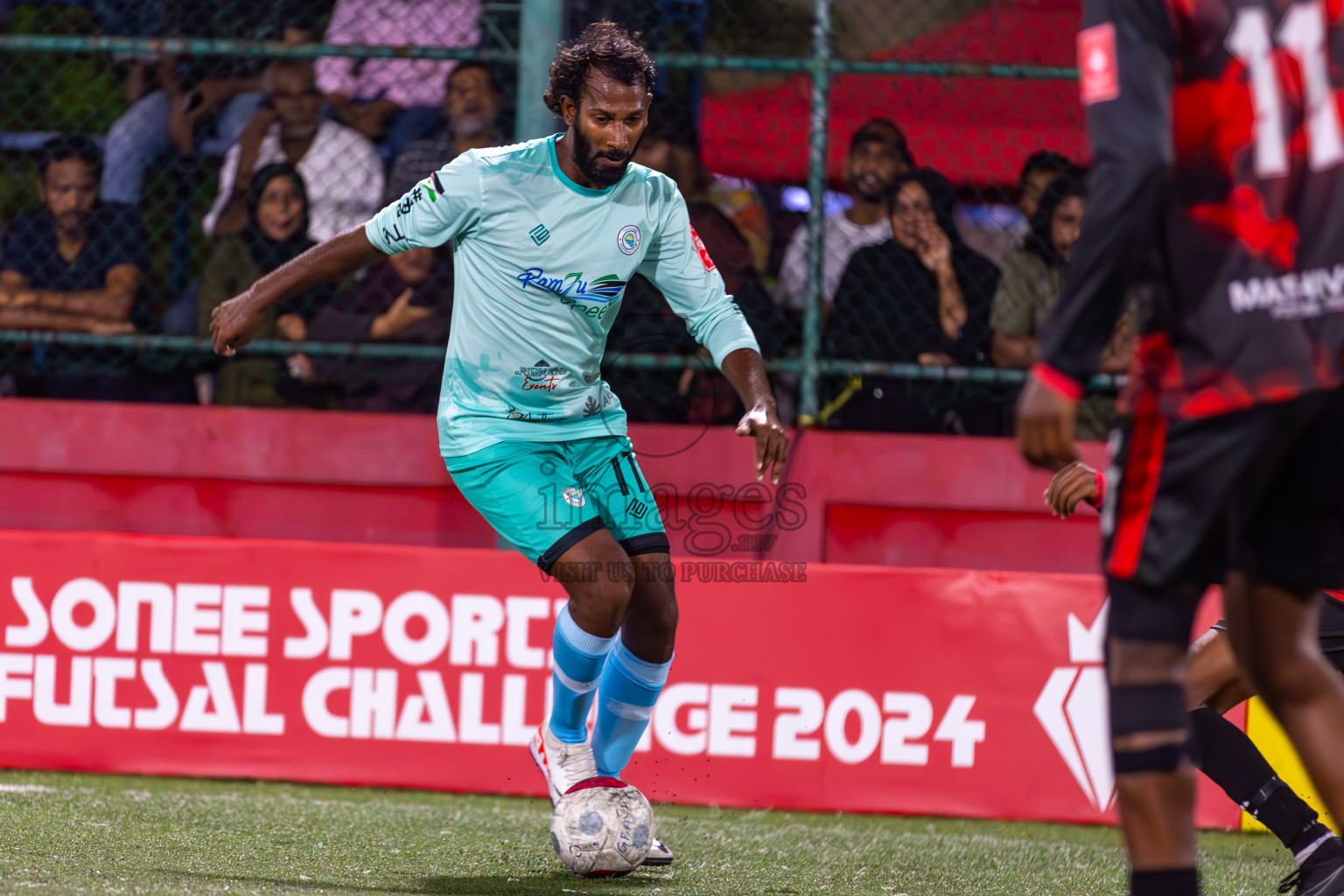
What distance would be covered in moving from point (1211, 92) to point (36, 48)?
15.7 ft

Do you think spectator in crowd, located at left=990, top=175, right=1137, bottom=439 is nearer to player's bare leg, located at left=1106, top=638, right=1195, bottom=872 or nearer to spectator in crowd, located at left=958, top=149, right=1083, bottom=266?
spectator in crowd, located at left=958, top=149, right=1083, bottom=266

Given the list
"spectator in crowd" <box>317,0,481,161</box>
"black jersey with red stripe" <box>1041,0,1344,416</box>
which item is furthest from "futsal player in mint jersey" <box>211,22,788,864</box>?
"spectator in crowd" <box>317,0,481,161</box>

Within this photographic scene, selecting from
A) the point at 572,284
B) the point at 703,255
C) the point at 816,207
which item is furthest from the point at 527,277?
the point at 816,207

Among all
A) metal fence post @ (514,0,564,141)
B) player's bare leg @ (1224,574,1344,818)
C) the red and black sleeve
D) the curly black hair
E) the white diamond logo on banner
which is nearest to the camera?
the red and black sleeve

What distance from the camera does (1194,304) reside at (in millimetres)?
2125

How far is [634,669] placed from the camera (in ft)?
12.9

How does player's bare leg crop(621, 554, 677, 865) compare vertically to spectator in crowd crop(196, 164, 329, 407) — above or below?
below

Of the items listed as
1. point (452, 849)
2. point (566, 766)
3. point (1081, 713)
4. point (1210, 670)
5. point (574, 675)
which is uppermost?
point (1210, 670)

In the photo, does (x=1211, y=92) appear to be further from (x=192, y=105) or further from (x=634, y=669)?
(x=192, y=105)

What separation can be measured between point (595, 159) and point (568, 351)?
1.68ft

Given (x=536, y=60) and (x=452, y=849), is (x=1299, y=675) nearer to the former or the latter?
(x=452, y=849)

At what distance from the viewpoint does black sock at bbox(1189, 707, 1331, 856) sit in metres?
3.46

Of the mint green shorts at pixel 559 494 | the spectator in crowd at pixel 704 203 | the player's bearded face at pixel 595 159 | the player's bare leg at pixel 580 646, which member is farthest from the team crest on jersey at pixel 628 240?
the spectator in crowd at pixel 704 203

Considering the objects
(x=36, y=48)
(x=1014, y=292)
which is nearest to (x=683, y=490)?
(x=1014, y=292)
